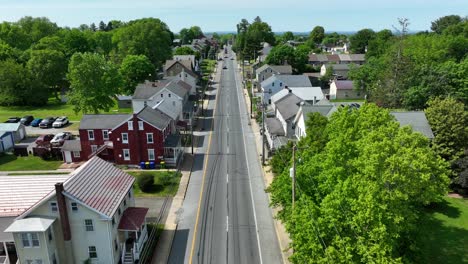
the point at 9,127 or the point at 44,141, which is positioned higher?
the point at 9,127

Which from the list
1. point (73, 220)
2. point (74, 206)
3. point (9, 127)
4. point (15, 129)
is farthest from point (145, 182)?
point (9, 127)

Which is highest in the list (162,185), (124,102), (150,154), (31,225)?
(124,102)

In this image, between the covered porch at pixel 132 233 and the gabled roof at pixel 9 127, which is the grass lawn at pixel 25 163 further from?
the covered porch at pixel 132 233

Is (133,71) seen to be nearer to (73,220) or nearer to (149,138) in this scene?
(149,138)

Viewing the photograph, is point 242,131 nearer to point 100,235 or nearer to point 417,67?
point 417,67

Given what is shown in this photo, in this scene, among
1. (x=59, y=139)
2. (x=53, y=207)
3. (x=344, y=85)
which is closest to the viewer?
(x=53, y=207)

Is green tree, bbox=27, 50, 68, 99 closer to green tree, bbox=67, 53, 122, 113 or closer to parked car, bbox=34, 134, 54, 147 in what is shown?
green tree, bbox=67, 53, 122, 113

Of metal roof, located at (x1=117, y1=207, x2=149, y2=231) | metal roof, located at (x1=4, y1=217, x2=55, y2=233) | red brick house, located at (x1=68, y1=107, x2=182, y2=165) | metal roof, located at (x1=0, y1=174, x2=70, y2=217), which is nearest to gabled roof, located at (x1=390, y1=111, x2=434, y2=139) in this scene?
red brick house, located at (x1=68, y1=107, x2=182, y2=165)
